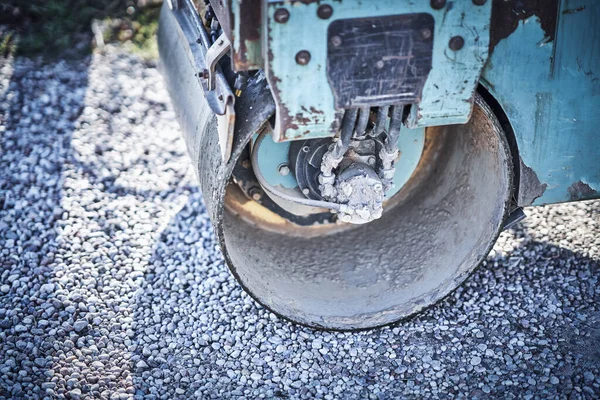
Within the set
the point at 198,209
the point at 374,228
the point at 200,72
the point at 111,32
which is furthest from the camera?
the point at 111,32

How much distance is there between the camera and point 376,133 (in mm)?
2598

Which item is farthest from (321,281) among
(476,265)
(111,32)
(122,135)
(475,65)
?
(111,32)

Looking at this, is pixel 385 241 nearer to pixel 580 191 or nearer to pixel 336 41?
pixel 580 191

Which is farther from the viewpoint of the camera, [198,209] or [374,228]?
[198,209]

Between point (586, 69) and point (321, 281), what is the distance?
133 cm

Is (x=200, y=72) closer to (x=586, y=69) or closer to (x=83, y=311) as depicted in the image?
(x=83, y=311)

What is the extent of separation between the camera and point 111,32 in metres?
5.40

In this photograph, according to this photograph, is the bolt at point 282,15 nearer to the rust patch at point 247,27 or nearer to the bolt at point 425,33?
the rust patch at point 247,27

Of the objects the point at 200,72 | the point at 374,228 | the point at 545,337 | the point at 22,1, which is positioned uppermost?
the point at 200,72

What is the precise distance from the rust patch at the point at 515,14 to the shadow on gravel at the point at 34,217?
2.03 m

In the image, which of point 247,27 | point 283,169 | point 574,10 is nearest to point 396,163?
point 283,169

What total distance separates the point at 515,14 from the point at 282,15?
2.62 ft

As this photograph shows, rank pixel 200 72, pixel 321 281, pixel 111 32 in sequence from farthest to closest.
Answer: pixel 111 32
pixel 321 281
pixel 200 72

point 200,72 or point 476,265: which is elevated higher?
point 200,72
